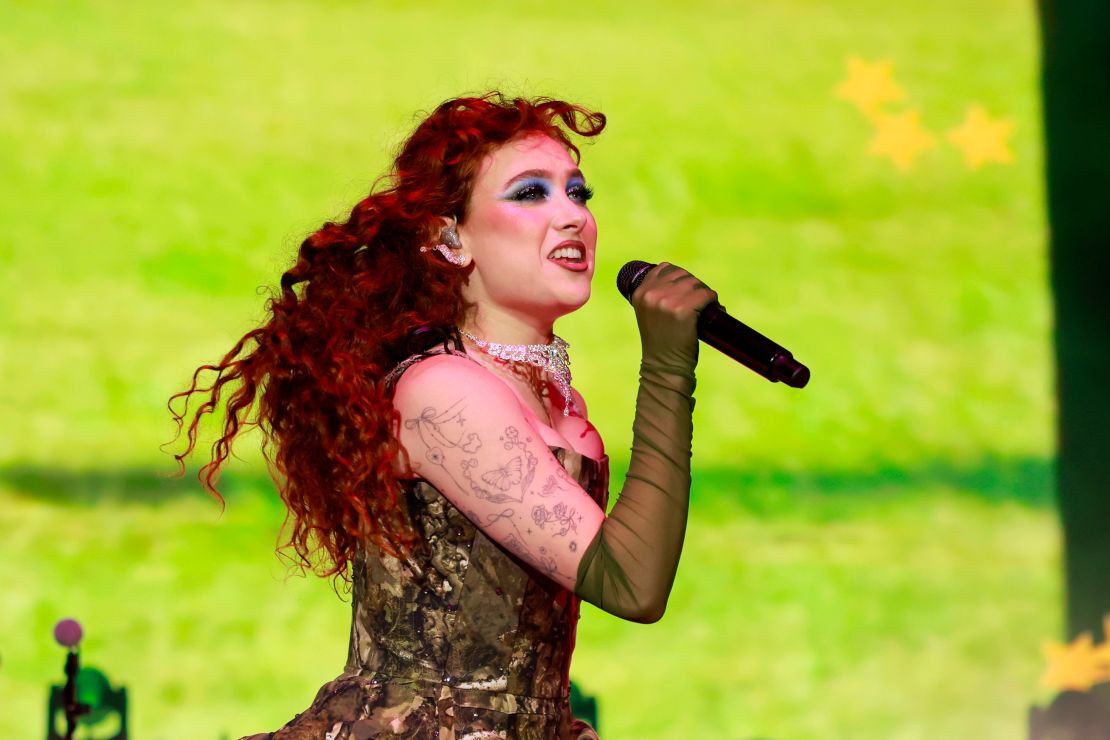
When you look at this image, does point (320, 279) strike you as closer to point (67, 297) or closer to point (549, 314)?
point (549, 314)

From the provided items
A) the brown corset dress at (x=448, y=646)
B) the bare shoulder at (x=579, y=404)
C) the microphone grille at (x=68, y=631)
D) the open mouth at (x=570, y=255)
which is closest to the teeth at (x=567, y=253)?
the open mouth at (x=570, y=255)

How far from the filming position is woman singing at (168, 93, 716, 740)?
145 cm

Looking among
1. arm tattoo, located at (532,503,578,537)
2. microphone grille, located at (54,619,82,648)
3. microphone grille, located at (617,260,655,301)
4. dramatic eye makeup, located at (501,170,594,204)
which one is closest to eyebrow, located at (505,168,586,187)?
dramatic eye makeup, located at (501,170,594,204)

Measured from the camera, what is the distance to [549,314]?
166 cm

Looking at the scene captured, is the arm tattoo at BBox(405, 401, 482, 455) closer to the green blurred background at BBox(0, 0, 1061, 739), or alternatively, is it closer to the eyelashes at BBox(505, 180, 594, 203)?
the eyelashes at BBox(505, 180, 594, 203)

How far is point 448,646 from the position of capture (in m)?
1.53

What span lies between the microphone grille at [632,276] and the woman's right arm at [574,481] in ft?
0.13

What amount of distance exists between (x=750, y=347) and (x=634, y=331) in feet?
6.76

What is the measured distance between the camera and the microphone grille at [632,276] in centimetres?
154

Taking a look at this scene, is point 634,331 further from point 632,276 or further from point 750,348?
point 750,348

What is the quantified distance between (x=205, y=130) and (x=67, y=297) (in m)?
0.49

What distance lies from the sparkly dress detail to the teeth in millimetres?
309

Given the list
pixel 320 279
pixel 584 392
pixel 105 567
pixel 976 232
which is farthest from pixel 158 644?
pixel 976 232

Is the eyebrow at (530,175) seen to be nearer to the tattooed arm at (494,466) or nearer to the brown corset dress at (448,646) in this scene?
the tattooed arm at (494,466)
